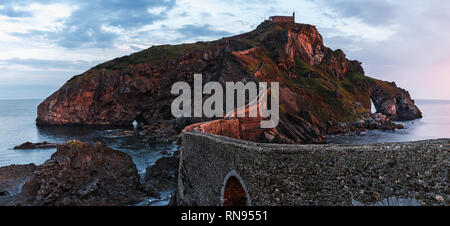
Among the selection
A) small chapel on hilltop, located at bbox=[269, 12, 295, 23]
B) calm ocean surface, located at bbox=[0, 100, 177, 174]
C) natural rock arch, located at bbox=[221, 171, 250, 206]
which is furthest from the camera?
small chapel on hilltop, located at bbox=[269, 12, 295, 23]

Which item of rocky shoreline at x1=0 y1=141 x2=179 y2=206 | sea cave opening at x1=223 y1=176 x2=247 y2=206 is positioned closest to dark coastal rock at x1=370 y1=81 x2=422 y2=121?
rocky shoreline at x1=0 y1=141 x2=179 y2=206

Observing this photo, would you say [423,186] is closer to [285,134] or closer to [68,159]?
[68,159]

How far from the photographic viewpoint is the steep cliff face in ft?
312

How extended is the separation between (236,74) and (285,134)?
27598mm

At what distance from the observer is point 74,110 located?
10756cm

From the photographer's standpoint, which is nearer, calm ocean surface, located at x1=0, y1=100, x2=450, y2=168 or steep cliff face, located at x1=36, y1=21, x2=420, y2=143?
calm ocean surface, located at x1=0, y1=100, x2=450, y2=168

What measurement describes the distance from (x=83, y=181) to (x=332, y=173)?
3000 centimetres

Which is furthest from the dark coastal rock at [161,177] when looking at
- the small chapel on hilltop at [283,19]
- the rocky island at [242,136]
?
the small chapel on hilltop at [283,19]

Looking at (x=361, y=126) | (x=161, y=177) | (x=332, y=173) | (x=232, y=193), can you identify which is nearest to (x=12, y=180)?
(x=161, y=177)

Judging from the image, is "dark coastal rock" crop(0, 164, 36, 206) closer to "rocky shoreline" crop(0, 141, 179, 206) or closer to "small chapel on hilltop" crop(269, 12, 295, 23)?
"rocky shoreline" crop(0, 141, 179, 206)

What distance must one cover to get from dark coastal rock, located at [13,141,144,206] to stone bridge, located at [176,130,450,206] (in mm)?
18745

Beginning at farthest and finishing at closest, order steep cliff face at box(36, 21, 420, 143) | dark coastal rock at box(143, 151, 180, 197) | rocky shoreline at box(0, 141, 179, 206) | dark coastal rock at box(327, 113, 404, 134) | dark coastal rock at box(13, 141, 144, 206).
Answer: steep cliff face at box(36, 21, 420, 143) < dark coastal rock at box(327, 113, 404, 134) < dark coastal rock at box(143, 151, 180, 197) < rocky shoreline at box(0, 141, 179, 206) < dark coastal rock at box(13, 141, 144, 206)

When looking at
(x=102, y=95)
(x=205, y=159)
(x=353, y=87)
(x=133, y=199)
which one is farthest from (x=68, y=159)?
(x=353, y=87)

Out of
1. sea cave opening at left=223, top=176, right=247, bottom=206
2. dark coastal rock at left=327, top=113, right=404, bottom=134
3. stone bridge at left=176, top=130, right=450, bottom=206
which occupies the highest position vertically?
stone bridge at left=176, top=130, right=450, bottom=206
